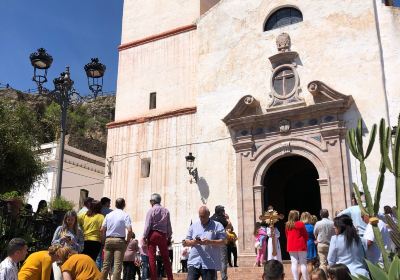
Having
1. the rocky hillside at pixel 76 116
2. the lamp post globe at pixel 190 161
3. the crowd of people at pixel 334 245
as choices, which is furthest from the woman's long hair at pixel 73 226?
the rocky hillside at pixel 76 116

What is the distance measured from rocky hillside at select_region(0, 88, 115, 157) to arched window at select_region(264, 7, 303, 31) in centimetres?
2265

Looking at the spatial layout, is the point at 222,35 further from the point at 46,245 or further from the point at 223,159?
the point at 46,245

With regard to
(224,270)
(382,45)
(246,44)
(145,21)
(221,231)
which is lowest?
(224,270)

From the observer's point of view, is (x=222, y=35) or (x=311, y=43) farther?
(x=222, y=35)

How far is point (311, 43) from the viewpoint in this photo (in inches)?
598

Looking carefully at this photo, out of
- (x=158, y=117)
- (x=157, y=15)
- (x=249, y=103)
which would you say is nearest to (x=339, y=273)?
(x=249, y=103)

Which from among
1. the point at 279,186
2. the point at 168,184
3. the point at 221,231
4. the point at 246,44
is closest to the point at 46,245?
the point at 221,231

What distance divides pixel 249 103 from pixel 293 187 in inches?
145

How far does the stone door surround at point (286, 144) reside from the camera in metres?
13.8

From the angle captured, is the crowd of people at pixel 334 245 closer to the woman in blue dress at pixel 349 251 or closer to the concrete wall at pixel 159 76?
the woman in blue dress at pixel 349 251

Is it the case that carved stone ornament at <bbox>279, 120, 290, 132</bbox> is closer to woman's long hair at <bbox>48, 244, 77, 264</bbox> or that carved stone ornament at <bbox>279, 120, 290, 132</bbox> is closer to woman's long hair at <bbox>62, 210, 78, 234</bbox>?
woman's long hair at <bbox>62, 210, 78, 234</bbox>

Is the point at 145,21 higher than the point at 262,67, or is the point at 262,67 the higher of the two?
the point at 145,21

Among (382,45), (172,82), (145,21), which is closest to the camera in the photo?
(382,45)

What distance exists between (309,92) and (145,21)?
27.1ft
